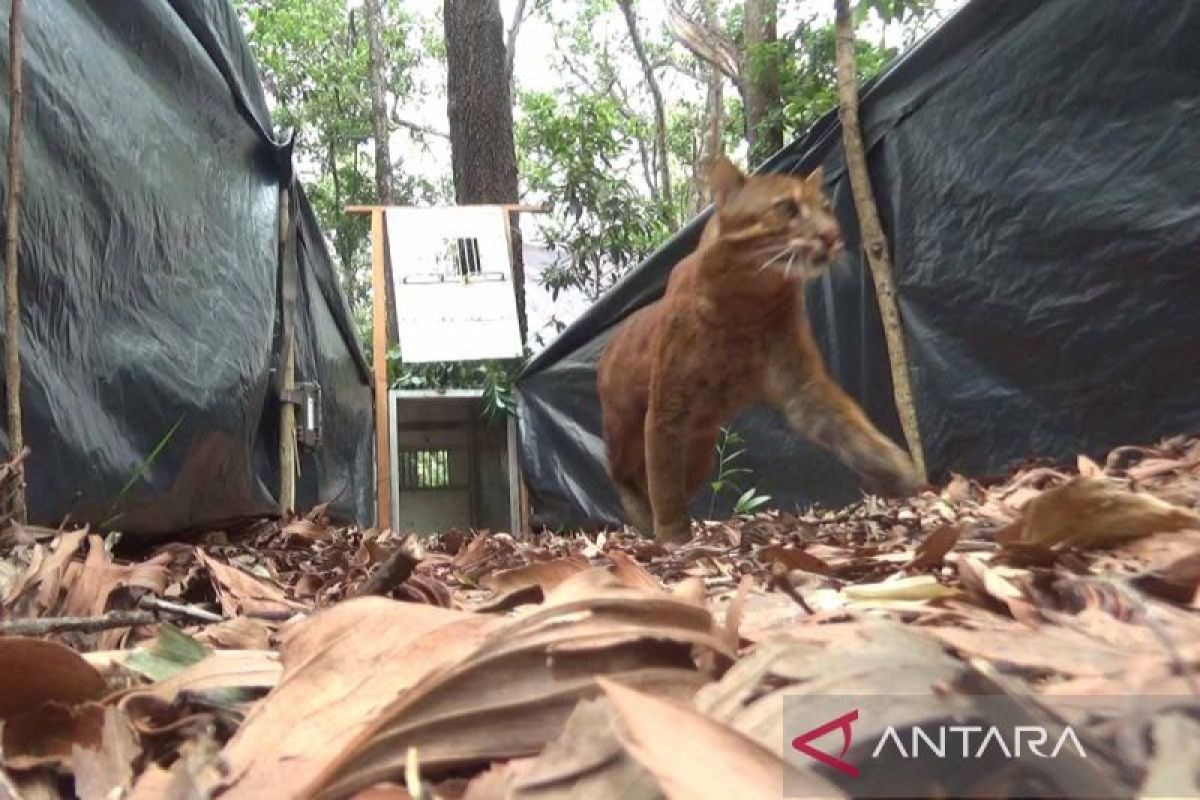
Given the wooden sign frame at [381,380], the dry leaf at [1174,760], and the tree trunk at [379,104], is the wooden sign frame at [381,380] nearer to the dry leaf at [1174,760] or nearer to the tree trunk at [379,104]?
the dry leaf at [1174,760]

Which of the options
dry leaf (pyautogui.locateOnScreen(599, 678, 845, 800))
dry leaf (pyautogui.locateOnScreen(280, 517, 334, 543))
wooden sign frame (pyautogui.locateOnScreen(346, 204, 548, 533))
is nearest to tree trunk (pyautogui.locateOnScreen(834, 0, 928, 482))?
dry leaf (pyautogui.locateOnScreen(280, 517, 334, 543))

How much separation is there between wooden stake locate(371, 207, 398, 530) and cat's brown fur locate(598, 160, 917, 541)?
332 cm

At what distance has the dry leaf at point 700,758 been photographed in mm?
599

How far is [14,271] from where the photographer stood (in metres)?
2.51

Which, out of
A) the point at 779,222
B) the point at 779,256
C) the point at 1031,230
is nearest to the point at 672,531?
the point at 779,256

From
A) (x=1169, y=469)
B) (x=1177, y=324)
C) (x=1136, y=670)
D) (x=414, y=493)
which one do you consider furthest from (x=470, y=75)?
(x=1136, y=670)

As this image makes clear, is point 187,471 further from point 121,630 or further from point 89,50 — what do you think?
point 121,630

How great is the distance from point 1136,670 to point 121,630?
3.84 feet

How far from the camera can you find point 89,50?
3.31 meters

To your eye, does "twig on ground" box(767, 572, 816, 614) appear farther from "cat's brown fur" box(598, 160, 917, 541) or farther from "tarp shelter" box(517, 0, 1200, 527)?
"cat's brown fur" box(598, 160, 917, 541)

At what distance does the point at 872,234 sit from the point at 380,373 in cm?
440

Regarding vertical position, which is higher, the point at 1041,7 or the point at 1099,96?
the point at 1041,7

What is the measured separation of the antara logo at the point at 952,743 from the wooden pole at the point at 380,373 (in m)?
6.90

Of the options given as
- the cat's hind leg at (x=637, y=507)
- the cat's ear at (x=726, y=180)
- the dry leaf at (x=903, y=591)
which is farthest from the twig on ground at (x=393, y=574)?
the cat's hind leg at (x=637, y=507)
